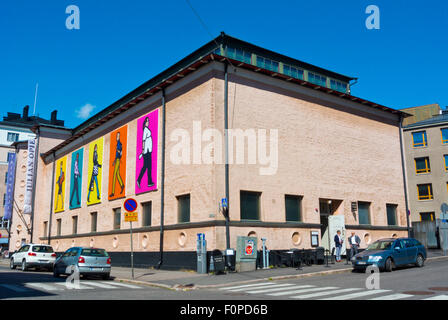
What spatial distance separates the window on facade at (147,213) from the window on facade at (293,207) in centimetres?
850

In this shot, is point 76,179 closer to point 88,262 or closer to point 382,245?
point 88,262

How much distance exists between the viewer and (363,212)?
28.6 m

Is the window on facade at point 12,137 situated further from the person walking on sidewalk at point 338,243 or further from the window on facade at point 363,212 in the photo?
the person walking on sidewalk at point 338,243

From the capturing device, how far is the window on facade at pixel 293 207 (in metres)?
24.3

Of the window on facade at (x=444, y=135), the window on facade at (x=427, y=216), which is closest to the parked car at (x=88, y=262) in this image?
the window on facade at (x=427, y=216)

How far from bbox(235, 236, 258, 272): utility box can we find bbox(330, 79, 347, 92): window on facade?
23853mm

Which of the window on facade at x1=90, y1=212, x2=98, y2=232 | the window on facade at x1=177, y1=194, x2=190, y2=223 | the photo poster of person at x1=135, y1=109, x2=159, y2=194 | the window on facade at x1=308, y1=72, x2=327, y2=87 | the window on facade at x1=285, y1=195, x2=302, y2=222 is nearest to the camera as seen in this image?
the window on facade at x1=177, y1=194, x2=190, y2=223

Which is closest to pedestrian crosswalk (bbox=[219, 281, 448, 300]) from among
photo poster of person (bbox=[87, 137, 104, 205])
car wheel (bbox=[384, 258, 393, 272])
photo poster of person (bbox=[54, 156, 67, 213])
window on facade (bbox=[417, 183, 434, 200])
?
car wheel (bbox=[384, 258, 393, 272])

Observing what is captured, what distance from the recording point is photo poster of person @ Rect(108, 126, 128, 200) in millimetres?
30156

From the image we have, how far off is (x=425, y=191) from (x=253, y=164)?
36547 mm

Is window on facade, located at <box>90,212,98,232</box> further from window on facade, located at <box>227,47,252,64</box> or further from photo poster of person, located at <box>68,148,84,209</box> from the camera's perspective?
window on facade, located at <box>227,47,252,64</box>

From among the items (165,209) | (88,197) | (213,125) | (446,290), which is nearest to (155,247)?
(165,209)
